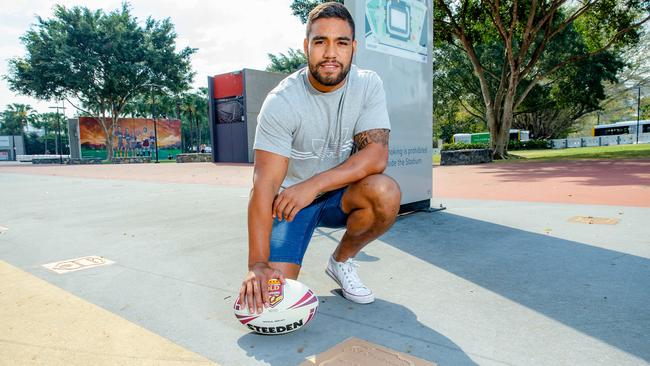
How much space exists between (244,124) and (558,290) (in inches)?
1057

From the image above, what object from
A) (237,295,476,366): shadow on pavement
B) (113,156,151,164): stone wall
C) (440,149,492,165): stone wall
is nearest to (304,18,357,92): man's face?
(237,295,476,366): shadow on pavement

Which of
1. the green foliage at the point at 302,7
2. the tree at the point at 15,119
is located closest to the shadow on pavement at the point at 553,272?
the green foliage at the point at 302,7

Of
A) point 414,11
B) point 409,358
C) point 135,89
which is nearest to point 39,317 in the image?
point 409,358

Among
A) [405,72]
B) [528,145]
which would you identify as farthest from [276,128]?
[528,145]

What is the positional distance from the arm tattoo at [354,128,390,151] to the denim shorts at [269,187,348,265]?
0.33 m

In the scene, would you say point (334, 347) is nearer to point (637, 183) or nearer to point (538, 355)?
point (538, 355)

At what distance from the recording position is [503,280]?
2.79 metres

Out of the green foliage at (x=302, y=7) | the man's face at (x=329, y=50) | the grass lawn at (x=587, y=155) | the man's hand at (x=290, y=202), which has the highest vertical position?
the green foliage at (x=302, y=7)

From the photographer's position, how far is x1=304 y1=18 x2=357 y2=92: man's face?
2355 mm

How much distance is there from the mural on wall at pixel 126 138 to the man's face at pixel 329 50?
156 ft

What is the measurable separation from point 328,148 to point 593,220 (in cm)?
353

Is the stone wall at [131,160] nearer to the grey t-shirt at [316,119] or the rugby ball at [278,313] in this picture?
the grey t-shirt at [316,119]

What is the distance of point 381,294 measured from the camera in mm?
2662

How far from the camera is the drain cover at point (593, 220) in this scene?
439cm
